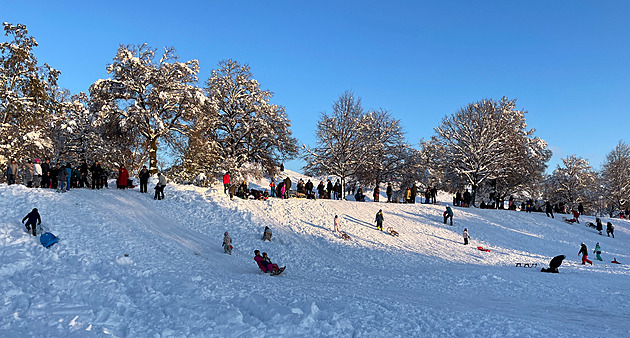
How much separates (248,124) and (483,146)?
74.8 feet

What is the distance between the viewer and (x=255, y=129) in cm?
3384

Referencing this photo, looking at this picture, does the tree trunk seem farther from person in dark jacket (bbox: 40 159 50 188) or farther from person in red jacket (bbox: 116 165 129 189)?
person in dark jacket (bbox: 40 159 50 188)

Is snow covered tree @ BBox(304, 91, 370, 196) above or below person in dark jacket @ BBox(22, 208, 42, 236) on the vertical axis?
above

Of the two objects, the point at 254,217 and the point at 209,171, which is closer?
the point at 254,217

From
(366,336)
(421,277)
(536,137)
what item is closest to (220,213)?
(421,277)

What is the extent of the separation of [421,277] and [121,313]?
36.5 ft

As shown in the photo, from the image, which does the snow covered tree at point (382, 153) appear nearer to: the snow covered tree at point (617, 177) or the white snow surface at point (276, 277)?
the white snow surface at point (276, 277)

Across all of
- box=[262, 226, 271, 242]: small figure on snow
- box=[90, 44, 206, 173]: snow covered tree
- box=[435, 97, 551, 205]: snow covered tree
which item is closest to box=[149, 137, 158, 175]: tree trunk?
box=[90, 44, 206, 173]: snow covered tree

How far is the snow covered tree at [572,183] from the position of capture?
49.1m

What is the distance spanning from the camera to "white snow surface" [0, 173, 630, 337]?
25.7 ft

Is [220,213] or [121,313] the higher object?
[220,213]

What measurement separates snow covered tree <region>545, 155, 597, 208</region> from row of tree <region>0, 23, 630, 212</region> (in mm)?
254

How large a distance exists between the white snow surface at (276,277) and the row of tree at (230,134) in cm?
566

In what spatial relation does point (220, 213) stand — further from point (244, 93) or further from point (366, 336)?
point (366, 336)
